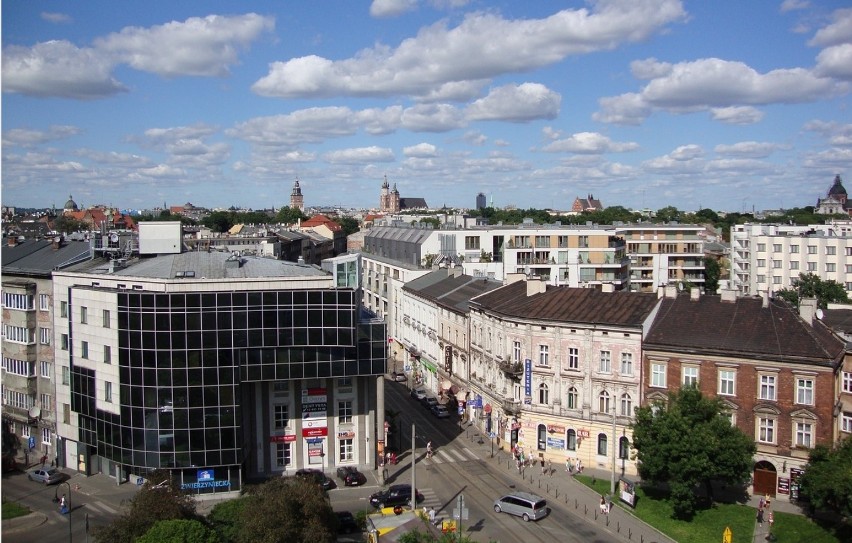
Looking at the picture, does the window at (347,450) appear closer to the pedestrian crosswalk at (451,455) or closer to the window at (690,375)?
the pedestrian crosswalk at (451,455)

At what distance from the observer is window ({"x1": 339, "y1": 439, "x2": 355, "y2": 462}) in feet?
182

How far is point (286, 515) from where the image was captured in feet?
113

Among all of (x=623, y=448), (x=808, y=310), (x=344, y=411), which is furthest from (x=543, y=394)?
(x=808, y=310)

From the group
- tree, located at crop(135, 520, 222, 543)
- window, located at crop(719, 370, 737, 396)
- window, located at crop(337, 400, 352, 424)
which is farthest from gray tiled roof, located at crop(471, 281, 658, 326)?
tree, located at crop(135, 520, 222, 543)

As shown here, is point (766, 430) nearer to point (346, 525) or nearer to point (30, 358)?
point (346, 525)

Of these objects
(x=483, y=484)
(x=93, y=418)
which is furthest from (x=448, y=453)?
(x=93, y=418)

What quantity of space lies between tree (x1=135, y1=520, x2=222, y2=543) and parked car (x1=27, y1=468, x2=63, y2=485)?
2625 centimetres

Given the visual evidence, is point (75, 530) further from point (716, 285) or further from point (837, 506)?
point (716, 285)

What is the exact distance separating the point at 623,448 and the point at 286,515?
2908cm

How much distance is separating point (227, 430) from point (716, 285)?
361ft

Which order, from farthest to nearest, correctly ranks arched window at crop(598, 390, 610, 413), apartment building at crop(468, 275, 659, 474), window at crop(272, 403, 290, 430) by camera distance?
arched window at crop(598, 390, 610, 413), apartment building at crop(468, 275, 659, 474), window at crop(272, 403, 290, 430)

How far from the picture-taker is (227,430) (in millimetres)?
50188

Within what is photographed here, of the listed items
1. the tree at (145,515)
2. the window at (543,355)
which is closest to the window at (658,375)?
the window at (543,355)

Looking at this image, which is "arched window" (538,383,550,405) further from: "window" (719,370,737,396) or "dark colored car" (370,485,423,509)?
"dark colored car" (370,485,423,509)
